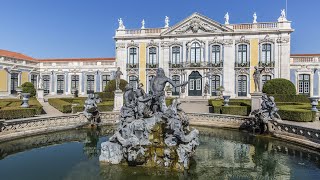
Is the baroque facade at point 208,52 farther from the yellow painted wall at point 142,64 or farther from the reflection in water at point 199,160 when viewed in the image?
the reflection in water at point 199,160

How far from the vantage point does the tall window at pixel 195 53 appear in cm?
3338

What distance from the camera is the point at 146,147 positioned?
7992 millimetres

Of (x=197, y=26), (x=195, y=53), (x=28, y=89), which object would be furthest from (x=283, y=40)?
(x=28, y=89)

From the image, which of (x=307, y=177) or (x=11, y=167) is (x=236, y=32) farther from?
(x=11, y=167)

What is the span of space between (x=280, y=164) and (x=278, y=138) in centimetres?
400

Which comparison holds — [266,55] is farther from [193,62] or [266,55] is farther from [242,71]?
[193,62]

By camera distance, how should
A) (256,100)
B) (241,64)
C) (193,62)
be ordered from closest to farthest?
(256,100), (241,64), (193,62)

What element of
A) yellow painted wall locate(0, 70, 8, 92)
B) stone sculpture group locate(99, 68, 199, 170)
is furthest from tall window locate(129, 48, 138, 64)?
stone sculpture group locate(99, 68, 199, 170)

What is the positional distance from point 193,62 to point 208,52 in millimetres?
2116

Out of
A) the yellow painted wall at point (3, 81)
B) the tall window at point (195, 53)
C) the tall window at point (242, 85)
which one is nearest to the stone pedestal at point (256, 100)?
the tall window at point (242, 85)

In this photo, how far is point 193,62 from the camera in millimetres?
33438

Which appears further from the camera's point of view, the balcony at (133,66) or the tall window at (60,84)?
the tall window at (60,84)

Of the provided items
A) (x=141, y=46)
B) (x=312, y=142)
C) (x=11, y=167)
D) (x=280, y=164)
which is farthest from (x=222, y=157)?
(x=141, y=46)

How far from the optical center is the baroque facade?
3122 cm
